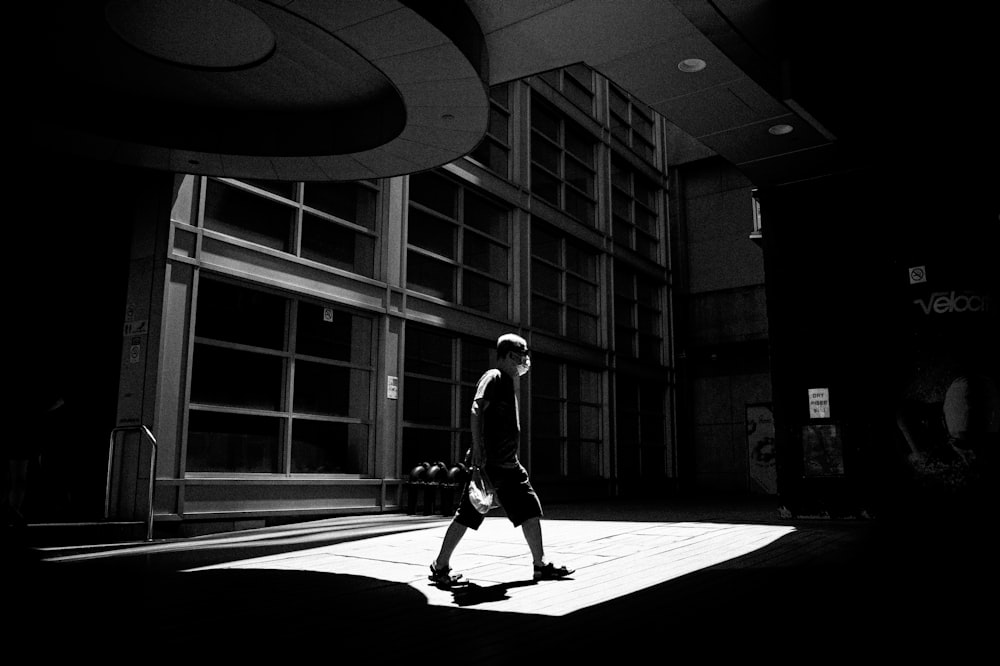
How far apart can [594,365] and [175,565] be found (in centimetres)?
1400

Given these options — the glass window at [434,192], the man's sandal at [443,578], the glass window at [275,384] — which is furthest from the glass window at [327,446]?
the man's sandal at [443,578]

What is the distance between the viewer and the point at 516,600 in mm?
4898

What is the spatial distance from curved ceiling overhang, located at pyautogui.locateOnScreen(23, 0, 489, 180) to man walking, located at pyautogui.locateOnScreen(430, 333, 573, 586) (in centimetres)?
299

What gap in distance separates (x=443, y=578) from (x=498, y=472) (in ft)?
2.65

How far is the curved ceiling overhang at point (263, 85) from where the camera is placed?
22.1 ft

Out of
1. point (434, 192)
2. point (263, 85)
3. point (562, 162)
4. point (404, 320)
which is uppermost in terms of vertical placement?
point (562, 162)

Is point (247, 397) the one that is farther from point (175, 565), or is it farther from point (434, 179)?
point (434, 179)

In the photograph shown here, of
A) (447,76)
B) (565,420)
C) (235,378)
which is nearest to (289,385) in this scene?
(235,378)

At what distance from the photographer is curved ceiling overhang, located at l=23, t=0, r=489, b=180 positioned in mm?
6742

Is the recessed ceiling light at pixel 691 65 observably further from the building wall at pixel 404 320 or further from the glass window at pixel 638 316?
the glass window at pixel 638 316

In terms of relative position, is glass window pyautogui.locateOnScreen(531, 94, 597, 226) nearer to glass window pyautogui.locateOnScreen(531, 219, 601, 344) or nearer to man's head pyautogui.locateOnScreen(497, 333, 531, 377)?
glass window pyautogui.locateOnScreen(531, 219, 601, 344)

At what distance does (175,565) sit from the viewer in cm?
708

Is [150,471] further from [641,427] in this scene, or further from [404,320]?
[641,427]

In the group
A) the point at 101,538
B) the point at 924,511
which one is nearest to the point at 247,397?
the point at 101,538
